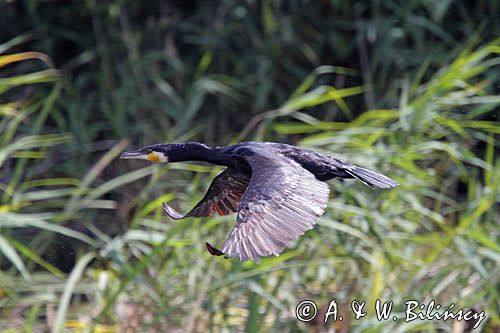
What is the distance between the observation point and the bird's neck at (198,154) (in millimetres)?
3599

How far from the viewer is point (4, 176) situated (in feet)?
16.9

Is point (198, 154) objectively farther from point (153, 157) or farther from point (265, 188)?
point (265, 188)

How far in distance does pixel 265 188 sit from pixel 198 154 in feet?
1.54

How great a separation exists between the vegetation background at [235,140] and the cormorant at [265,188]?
36 centimetres

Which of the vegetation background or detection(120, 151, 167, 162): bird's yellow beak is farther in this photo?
the vegetation background

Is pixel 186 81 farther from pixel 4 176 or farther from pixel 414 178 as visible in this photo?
pixel 414 178

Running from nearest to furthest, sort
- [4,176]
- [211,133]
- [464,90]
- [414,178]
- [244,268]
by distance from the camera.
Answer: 1. [244,268]
2. [414,178]
3. [464,90]
4. [4,176]
5. [211,133]

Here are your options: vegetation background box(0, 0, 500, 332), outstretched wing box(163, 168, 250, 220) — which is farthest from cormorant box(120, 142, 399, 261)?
vegetation background box(0, 0, 500, 332)

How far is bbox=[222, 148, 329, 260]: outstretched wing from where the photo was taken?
2934mm

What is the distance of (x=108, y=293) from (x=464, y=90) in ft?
5.85

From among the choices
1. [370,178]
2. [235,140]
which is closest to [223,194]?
[370,178]

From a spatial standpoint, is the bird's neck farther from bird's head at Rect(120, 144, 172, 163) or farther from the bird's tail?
the bird's tail

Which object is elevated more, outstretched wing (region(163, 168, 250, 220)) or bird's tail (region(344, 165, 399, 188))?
bird's tail (region(344, 165, 399, 188))

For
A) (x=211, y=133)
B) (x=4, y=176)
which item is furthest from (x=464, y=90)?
(x=4, y=176)
